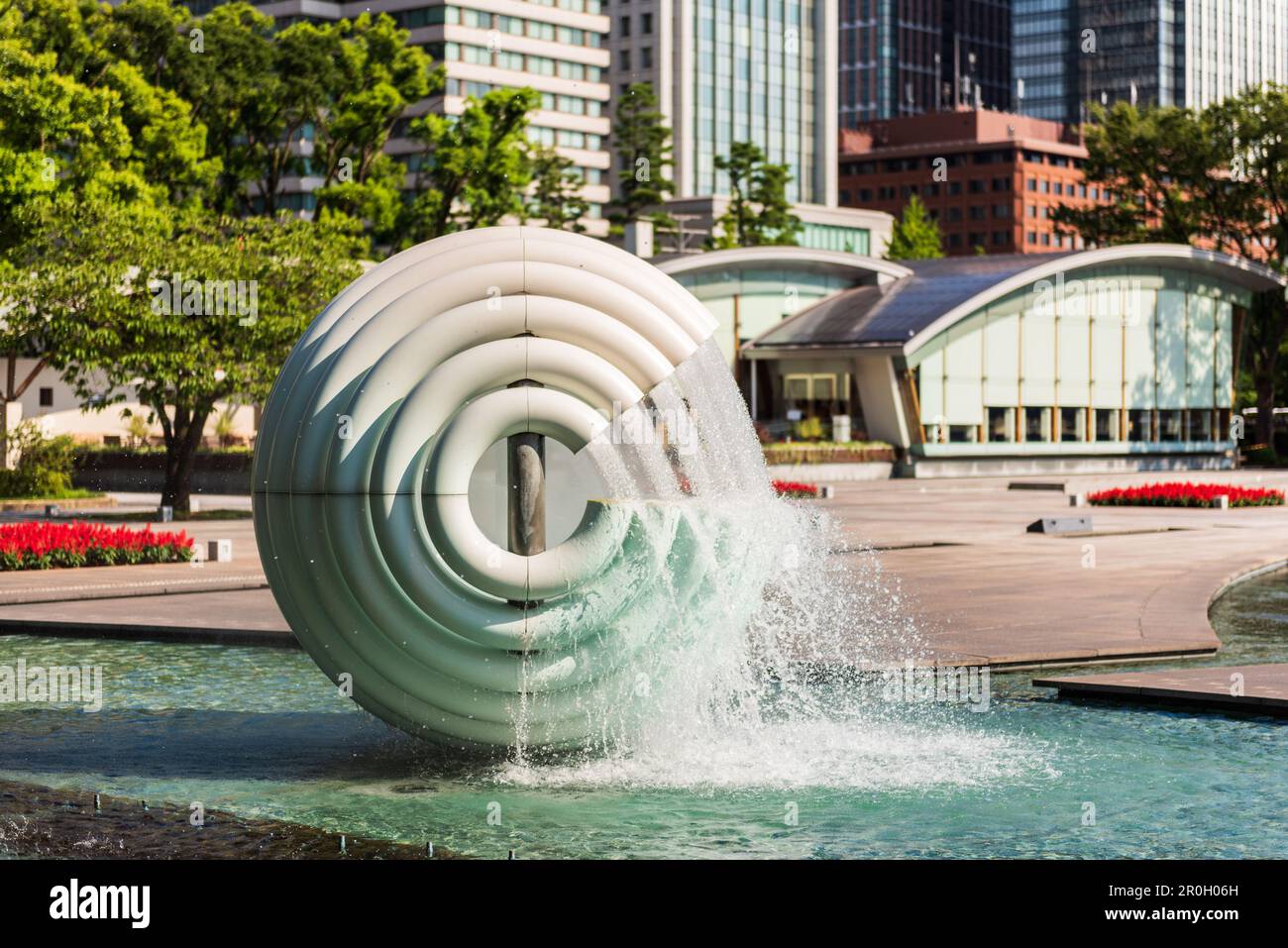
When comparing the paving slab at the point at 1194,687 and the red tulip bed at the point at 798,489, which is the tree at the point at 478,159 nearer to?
the red tulip bed at the point at 798,489

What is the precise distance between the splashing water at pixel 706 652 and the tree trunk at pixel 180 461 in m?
26.5

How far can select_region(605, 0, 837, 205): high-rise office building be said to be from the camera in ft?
503

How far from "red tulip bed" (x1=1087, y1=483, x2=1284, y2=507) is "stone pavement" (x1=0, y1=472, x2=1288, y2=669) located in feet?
12.9

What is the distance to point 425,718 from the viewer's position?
11.6 m

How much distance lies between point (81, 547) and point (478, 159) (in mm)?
44294

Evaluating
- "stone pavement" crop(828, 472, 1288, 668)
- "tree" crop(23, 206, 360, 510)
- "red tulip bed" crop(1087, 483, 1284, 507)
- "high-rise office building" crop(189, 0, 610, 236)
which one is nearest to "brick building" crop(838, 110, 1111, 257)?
"high-rise office building" crop(189, 0, 610, 236)

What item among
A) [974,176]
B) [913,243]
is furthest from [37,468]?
[974,176]

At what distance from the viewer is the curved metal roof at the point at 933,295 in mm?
68944

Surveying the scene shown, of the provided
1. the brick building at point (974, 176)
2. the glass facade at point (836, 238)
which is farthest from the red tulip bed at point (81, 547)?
the brick building at point (974, 176)

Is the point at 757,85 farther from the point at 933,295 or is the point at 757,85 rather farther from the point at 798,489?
the point at 798,489

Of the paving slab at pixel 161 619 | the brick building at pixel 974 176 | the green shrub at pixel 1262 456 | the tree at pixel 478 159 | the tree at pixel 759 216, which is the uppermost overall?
the brick building at pixel 974 176

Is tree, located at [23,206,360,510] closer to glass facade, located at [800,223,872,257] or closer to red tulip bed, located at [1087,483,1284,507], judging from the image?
red tulip bed, located at [1087,483,1284,507]
